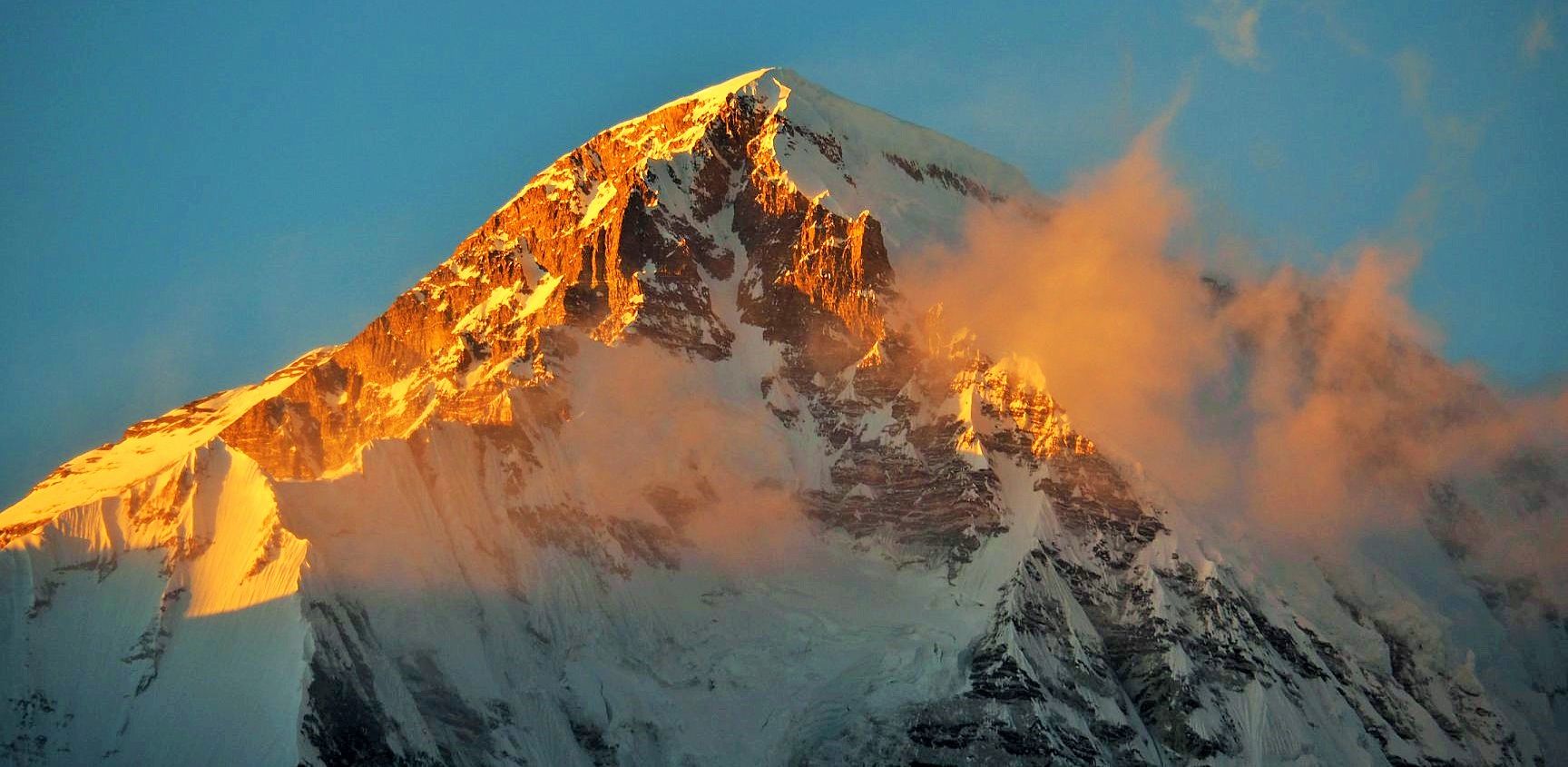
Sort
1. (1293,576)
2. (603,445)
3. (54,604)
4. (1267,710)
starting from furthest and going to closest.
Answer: (1293,576)
(603,445)
(1267,710)
(54,604)

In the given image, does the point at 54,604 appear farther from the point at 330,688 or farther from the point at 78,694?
the point at 330,688

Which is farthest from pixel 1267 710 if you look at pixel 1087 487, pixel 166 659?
pixel 166 659

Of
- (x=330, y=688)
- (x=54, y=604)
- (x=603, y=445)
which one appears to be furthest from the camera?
(x=603, y=445)

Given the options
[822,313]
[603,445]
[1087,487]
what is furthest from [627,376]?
[1087,487]

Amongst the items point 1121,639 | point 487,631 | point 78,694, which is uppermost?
point 1121,639

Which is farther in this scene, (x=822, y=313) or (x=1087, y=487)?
(x=822, y=313)

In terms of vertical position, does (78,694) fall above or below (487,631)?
below
